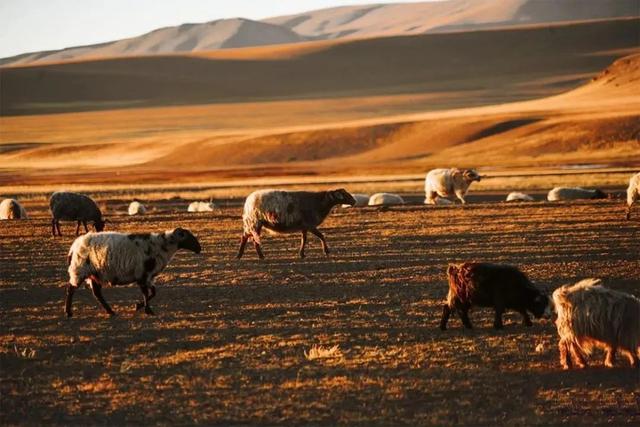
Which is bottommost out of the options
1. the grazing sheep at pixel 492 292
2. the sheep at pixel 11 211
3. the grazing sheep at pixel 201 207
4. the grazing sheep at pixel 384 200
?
the grazing sheep at pixel 384 200

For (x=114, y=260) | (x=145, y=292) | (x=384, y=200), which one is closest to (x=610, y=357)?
(x=145, y=292)

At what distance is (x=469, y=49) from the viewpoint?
14862 centimetres

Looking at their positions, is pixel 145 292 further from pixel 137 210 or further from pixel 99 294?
pixel 137 210

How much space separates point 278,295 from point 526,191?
25299mm

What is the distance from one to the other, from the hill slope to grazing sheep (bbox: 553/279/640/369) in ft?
333

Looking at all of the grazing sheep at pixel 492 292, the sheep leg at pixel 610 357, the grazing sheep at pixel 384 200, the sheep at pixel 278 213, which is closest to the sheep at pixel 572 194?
the grazing sheep at pixel 384 200

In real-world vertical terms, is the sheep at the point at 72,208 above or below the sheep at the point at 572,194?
above

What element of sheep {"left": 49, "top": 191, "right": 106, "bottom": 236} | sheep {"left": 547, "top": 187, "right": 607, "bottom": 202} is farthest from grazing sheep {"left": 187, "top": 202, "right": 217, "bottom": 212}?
sheep {"left": 547, "top": 187, "right": 607, "bottom": 202}

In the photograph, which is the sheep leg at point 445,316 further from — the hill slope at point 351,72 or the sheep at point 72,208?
the hill slope at point 351,72

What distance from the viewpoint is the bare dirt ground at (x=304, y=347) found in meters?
9.41

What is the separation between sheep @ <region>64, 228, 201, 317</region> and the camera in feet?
43.5

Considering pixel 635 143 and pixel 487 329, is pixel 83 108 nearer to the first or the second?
pixel 635 143

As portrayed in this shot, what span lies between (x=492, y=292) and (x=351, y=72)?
422 feet

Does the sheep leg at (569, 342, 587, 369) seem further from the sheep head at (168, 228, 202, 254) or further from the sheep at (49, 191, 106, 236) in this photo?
the sheep at (49, 191, 106, 236)
